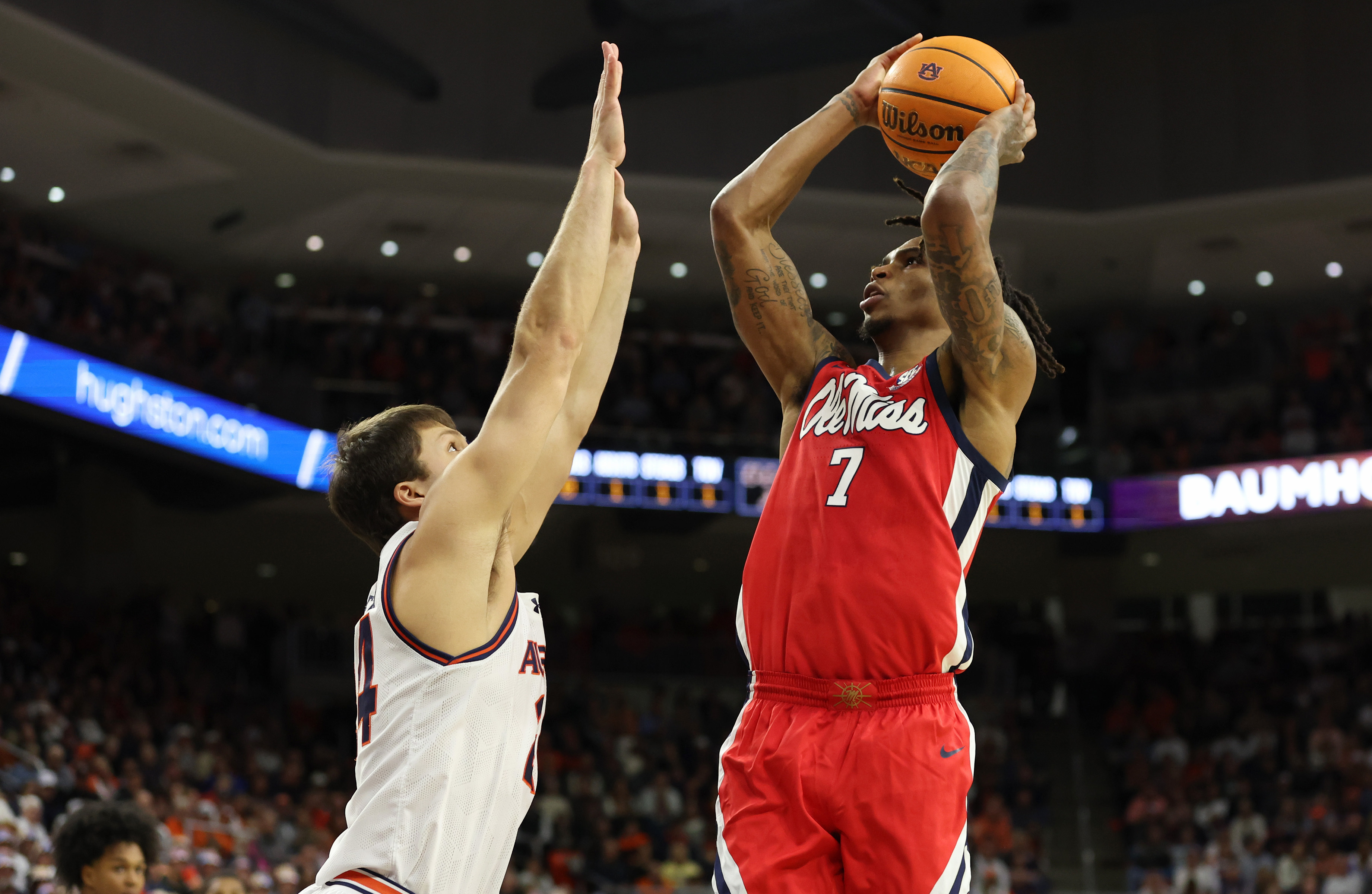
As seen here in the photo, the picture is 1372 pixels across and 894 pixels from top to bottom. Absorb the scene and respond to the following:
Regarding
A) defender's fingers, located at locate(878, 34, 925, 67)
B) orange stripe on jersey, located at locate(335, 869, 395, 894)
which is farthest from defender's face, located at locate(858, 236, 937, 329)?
orange stripe on jersey, located at locate(335, 869, 395, 894)

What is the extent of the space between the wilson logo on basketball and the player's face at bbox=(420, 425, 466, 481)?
154 cm

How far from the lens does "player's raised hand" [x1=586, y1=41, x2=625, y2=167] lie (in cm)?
315

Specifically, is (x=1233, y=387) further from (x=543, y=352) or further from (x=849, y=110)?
(x=543, y=352)

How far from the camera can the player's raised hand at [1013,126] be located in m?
3.54

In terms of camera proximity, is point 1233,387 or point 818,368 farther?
point 1233,387

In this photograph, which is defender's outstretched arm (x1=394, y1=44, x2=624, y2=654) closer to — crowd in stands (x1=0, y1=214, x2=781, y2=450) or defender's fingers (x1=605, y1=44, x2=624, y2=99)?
defender's fingers (x1=605, y1=44, x2=624, y2=99)

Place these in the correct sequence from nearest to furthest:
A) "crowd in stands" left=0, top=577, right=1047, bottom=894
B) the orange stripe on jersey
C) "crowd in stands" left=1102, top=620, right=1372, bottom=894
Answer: the orange stripe on jersey < "crowd in stands" left=0, top=577, right=1047, bottom=894 < "crowd in stands" left=1102, top=620, right=1372, bottom=894

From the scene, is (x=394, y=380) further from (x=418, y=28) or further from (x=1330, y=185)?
(x=1330, y=185)

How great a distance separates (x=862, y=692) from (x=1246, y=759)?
50.7ft

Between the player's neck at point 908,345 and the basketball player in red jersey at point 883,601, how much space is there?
10 cm

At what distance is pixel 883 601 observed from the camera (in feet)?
10.6

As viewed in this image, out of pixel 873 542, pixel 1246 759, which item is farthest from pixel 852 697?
pixel 1246 759

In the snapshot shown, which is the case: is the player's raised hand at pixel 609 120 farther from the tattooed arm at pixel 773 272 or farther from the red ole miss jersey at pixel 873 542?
the red ole miss jersey at pixel 873 542

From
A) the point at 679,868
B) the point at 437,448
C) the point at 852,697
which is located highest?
the point at 437,448
